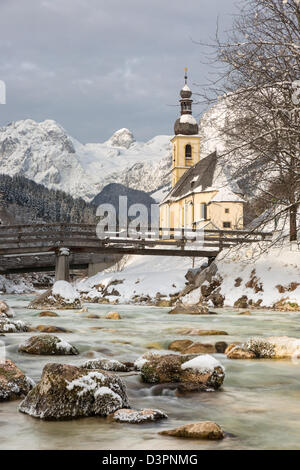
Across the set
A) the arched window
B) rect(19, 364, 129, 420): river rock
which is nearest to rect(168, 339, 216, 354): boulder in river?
rect(19, 364, 129, 420): river rock

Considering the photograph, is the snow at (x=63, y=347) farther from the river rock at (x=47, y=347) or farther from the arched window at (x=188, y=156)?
the arched window at (x=188, y=156)

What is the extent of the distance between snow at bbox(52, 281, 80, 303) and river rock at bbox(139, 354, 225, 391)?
15.9 m

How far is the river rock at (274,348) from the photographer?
9.38m

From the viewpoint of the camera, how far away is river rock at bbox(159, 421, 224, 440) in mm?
4676

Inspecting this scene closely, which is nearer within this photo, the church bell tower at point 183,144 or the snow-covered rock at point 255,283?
the snow-covered rock at point 255,283

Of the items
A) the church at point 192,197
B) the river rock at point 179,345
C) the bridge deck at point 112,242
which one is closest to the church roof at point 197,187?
the church at point 192,197

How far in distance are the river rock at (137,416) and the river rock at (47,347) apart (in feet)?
13.5

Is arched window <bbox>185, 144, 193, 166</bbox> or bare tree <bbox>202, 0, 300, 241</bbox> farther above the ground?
arched window <bbox>185, 144, 193, 166</bbox>

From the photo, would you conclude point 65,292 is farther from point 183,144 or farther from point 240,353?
point 183,144

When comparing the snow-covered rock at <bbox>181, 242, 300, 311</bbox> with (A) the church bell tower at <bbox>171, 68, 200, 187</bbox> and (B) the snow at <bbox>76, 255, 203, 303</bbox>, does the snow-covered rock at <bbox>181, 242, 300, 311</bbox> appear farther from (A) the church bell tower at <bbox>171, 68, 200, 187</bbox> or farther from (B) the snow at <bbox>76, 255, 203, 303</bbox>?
(A) the church bell tower at <bbox>171, 68, 200, 187</bbox>

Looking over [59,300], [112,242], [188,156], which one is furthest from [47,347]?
[188,156]

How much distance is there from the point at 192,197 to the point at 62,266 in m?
30.8

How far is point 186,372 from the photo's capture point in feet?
23.3

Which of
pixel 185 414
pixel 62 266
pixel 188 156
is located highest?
pixel 188 156
